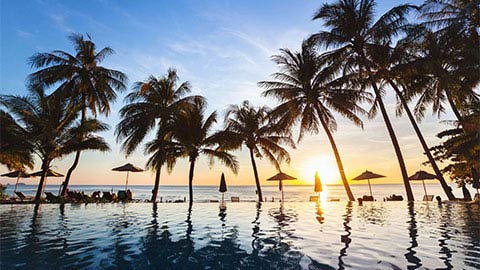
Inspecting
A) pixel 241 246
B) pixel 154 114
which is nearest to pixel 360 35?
pixel 154 114

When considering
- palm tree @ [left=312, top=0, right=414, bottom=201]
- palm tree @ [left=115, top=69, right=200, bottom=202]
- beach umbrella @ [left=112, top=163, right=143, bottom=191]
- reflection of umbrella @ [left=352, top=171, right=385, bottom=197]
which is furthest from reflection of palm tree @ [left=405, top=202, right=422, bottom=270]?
beach umbrella @ [left=112, top=163, right=143, bottom=191]

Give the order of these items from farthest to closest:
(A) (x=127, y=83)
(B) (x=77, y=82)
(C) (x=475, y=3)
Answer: (A) (x=127, y=83) → (B) (x=77, y=82) → (C) (x=475, y=3)

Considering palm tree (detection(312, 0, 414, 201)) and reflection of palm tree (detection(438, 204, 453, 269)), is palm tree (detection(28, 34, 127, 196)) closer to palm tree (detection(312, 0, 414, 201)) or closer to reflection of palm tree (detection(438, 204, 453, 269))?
palm tree (detection(312, 0, 414, 201))

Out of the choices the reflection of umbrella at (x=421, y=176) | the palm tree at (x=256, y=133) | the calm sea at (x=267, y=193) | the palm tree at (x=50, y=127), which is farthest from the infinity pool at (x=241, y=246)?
the calm sea at (x=267, y=193)

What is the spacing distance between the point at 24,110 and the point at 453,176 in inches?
1243

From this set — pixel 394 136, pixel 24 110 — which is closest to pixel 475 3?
pixel 394 136

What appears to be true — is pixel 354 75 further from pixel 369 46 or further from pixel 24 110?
pixel 24 110

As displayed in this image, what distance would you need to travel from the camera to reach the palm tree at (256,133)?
78.0 ft

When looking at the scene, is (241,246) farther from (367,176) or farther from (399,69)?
(367,176)

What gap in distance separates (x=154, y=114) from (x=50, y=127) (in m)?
6.76

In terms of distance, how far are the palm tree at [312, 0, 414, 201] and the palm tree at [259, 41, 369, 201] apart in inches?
42.8

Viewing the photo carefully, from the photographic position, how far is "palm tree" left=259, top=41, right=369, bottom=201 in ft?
64.5

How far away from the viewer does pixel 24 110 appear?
1786 centimetres

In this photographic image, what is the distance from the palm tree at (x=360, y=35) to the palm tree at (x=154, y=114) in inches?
445
